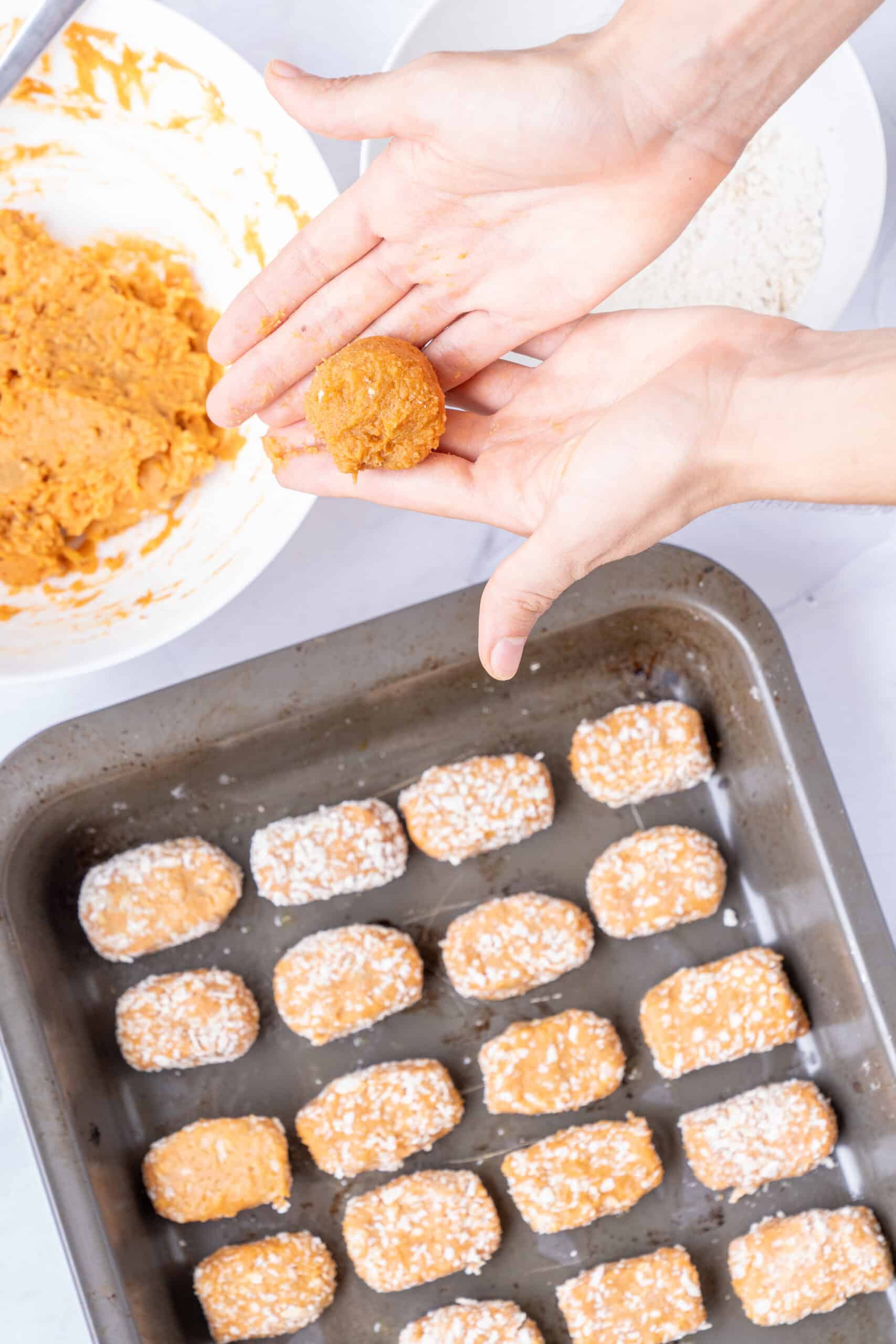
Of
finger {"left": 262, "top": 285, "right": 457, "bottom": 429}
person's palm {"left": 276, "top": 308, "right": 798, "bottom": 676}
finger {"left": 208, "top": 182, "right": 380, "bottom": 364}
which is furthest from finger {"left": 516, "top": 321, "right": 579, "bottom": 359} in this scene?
finger {"left": 208, "top": 182, "right": 380, "bottom": 364}

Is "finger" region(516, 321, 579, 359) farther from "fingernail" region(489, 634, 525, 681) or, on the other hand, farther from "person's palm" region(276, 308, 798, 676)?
"fingernail" region(489, 634, 525, 681)

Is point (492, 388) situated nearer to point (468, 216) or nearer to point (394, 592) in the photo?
point (468, 216)

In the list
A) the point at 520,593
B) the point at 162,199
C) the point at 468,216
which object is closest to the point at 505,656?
the point at 520,593

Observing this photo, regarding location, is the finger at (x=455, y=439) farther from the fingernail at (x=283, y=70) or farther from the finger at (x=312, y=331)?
the fingernail at (x=283, y=70)

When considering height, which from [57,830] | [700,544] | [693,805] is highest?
[700,544]

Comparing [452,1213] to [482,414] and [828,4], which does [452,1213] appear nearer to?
[482,414]

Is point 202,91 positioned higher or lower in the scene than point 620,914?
higher

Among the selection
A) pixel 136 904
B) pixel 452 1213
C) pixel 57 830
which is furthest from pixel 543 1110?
pixel 57 830
